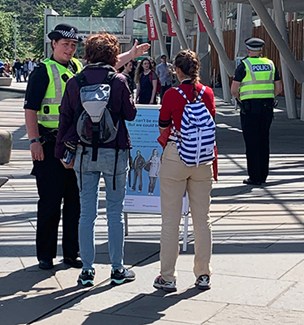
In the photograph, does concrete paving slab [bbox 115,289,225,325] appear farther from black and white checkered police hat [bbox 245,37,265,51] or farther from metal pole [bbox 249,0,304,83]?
metal pole [bbox 249,0,304,83]

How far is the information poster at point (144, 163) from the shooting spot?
755 centimetres

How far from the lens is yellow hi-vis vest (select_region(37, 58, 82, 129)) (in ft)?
21.6

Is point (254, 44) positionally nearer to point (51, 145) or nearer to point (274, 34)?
point (51, 145)

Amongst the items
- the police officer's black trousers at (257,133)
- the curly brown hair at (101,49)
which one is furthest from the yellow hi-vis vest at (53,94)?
the police officer's black trousers at (257,133)

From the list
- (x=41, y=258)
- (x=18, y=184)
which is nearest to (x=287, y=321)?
(x=41, y=258)

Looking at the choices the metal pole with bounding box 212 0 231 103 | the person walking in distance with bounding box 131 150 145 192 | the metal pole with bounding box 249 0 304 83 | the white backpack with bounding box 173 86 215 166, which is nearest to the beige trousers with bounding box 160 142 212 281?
the white backpack with bounding box 173 86 215 166

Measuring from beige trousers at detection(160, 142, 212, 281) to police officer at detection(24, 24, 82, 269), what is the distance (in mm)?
945

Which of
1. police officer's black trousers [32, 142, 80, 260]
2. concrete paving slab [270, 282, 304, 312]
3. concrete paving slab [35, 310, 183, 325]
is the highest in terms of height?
police officer's black trousers [32, 142, 80, 260]

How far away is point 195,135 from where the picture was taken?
6.00 metres

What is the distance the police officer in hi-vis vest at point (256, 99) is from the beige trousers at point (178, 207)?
15.8 ft

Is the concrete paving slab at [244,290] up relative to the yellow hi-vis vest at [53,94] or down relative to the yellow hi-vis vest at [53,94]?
down

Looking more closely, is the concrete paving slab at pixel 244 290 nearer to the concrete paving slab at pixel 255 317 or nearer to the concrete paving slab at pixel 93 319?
the concrete paving slab at pixel 255 317

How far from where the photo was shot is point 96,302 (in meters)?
5.88

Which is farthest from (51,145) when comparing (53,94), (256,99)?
(256,99)
